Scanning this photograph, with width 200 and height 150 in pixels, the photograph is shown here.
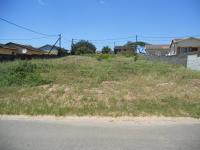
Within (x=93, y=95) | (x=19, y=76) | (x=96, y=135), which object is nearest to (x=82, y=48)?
(x=19, y=76)

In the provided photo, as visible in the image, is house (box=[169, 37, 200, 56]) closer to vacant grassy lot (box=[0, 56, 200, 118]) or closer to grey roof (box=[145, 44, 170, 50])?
grey roof (box=[145, 44, 170, 50])

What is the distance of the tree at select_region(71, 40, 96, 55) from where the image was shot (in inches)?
2283

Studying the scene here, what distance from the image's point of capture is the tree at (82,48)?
5800cm

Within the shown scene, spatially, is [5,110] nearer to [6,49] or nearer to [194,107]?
[194,107]

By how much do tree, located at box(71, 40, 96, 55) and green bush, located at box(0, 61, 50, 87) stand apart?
40.4m

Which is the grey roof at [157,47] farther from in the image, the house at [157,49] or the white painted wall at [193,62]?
the white painted wall at [193,62]

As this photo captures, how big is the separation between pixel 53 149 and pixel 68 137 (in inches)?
30.8

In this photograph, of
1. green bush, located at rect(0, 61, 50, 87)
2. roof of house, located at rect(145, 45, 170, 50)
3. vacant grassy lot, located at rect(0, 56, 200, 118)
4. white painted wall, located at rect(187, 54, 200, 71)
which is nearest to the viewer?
vacant grassy lot, located at rect(0, 56, 200, 118)

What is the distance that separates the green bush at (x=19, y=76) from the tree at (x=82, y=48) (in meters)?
40.4

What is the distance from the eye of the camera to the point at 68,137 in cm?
590

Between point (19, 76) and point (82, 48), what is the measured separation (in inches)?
1805

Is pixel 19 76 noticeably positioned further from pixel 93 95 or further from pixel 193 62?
pixel 193 62

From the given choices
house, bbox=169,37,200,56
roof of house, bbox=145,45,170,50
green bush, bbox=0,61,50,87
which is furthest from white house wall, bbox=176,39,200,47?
green bush, bbox=0,61,50,87

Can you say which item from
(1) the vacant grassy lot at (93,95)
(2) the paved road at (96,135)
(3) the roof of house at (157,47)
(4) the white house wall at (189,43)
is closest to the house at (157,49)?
(3) the roof of house at (157,47)
